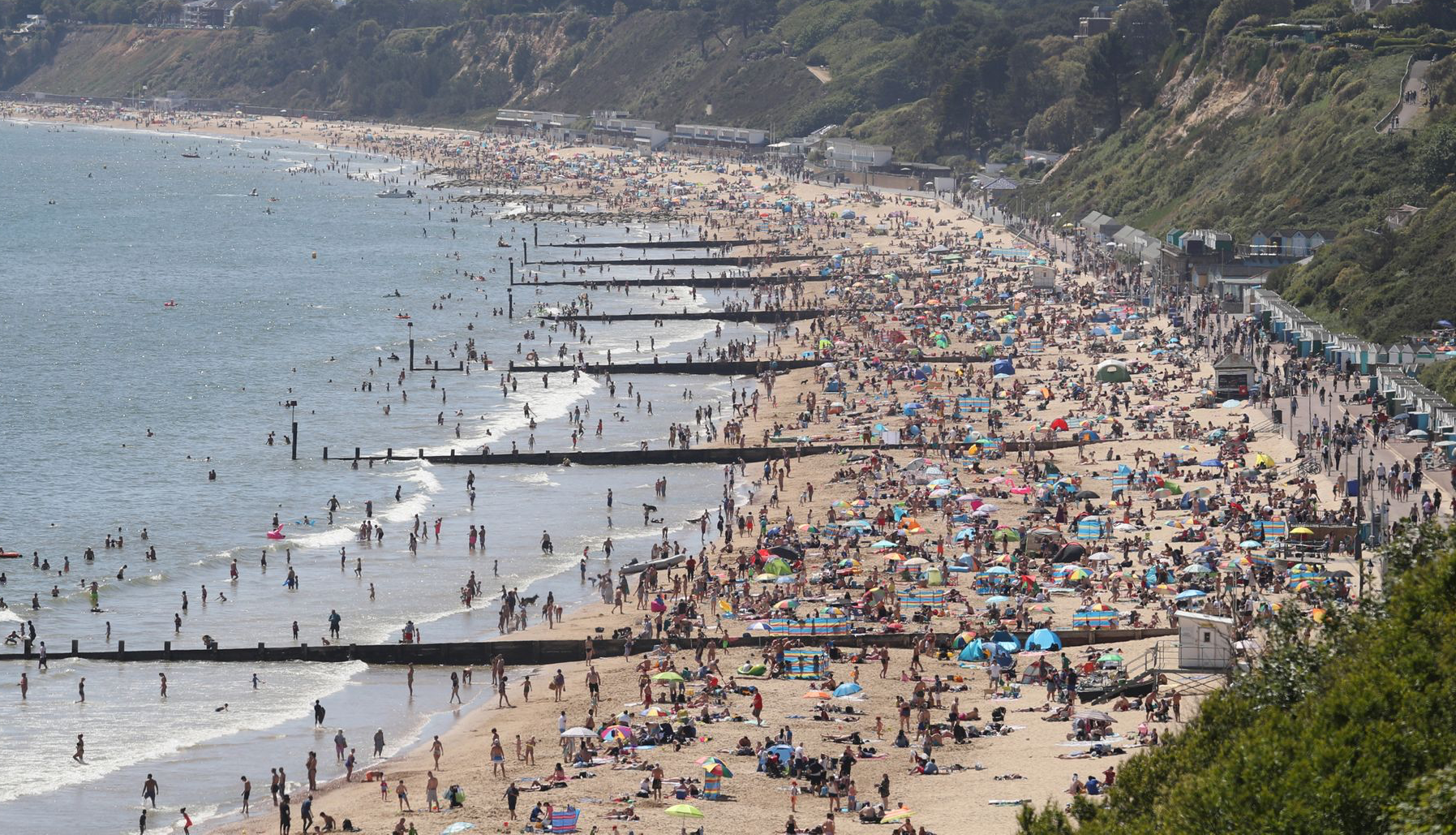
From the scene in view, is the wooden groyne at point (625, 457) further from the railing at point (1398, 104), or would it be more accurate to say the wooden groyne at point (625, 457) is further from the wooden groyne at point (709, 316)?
the railing at point (1398, 104)

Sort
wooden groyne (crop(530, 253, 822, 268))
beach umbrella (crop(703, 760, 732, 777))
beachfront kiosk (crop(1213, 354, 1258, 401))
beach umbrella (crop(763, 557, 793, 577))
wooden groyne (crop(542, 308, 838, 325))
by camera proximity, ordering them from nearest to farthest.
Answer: beach umbrella (crop(703, 760, 732, 777)) < beach umbrella (crop(763, 557, 793, 577)) < beachfront kiosk (crop(1213, 354, 1258, 401)) < wooden groyne (crop(542, 308, 838, 325)) < wooden groyne (crop(530, 253, 822, 268))

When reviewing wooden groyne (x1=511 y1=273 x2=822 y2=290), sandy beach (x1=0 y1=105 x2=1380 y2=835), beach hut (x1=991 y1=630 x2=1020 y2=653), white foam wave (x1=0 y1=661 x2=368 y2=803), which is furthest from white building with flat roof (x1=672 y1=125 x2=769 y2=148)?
beach hut (x1=991 y1=630 x2=1020 y2=653)

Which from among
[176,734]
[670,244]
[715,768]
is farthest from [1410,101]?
[176,734]

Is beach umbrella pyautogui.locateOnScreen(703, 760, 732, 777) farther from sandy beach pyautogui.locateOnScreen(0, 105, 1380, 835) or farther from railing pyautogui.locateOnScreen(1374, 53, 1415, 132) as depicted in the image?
railing pyautogui.locateOnScreen(1374, 53, 1415, 132)

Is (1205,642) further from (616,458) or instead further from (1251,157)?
(1251,157)

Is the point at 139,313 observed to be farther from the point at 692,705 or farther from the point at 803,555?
the point at 692,705

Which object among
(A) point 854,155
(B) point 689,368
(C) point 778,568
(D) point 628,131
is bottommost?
(C) point 778,568
